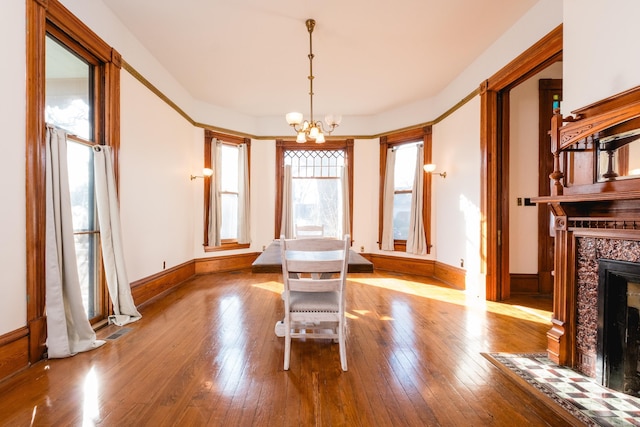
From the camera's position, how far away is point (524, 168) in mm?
A: 4406

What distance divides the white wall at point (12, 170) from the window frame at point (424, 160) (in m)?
5.29

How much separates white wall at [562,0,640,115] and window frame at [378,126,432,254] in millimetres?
3240

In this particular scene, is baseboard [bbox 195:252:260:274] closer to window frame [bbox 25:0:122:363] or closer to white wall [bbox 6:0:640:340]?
white wall [bbox 6:0:640:340]

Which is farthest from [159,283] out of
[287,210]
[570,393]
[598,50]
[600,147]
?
[598,50]

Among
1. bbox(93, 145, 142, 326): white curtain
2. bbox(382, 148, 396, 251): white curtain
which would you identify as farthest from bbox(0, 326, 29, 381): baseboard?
bbox(382, 148, 396, 251): white curtain

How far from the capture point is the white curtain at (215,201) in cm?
571

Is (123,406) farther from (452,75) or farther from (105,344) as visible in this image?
(452,75)

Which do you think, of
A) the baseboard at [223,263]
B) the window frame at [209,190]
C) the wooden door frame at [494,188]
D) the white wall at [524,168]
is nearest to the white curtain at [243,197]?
the window frame at [209,190]

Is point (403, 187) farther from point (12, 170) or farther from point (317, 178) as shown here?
point (12, 170)

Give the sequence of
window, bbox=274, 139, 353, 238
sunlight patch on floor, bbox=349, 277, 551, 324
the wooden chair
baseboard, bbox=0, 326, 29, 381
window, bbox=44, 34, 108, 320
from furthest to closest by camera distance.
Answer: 1. window, bbox=274, 139, 353, 238
2. sunlight patch on floor, bbox=349, 277, 551, 324
3. window, bbox=44, 34, 108, 320
4. the wooden chair
5. baseboard, bbox=0, 326, 29, 381

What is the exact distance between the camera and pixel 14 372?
2131 millimetres

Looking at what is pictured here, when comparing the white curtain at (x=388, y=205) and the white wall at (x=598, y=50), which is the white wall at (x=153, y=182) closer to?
the white curtain at (x=388, y=205)

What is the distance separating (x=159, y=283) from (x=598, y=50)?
511 centimetres

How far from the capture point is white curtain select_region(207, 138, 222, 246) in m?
5.71
